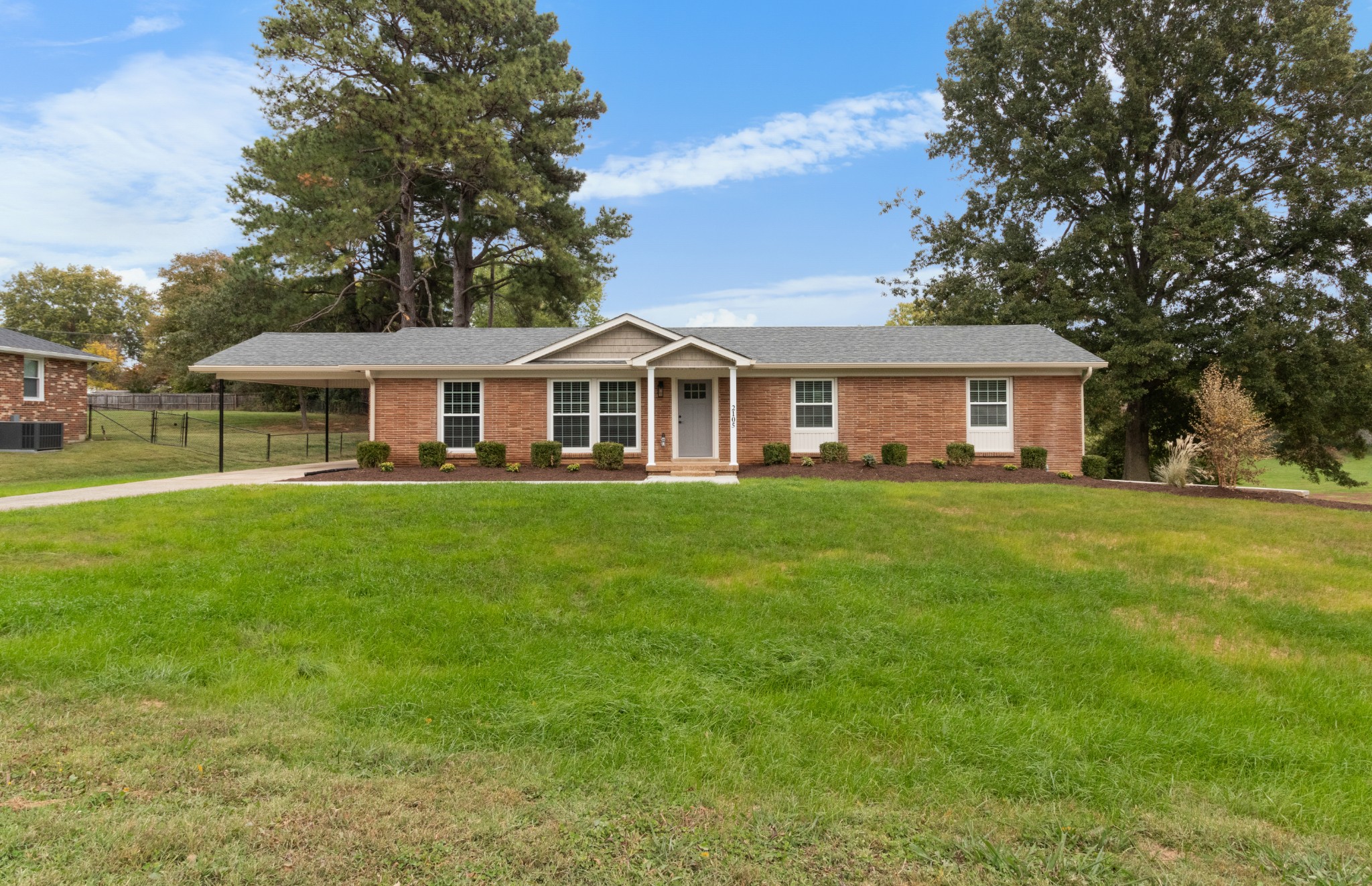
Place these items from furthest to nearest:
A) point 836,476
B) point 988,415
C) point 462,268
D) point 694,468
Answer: point 462,268, point 988,415, point 694,468, point 836,476

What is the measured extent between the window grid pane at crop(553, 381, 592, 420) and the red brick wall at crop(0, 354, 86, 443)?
17.0 m

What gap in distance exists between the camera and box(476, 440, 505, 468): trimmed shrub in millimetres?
17094

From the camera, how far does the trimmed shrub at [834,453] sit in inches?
679

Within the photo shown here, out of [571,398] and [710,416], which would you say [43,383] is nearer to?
[571,398]

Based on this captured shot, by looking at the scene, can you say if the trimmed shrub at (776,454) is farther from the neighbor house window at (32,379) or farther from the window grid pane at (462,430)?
the neighbor house window at (32,379)

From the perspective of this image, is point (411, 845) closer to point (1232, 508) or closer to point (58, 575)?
point (58, 575)

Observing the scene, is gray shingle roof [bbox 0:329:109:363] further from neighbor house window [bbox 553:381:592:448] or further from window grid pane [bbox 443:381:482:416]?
neighbor house window [bbox 553:381:592:448]

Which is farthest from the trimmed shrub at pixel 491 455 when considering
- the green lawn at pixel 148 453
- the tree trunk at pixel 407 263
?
the tree trunk at pixel 407 263

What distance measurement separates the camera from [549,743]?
370cm

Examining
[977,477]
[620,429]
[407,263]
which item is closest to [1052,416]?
[977,477]

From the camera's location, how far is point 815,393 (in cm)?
1811

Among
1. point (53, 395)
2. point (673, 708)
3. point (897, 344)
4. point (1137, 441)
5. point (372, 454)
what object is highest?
point (897, 344)

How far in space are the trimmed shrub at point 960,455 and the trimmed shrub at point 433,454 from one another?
12613 mm

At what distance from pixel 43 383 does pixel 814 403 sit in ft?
82.6
